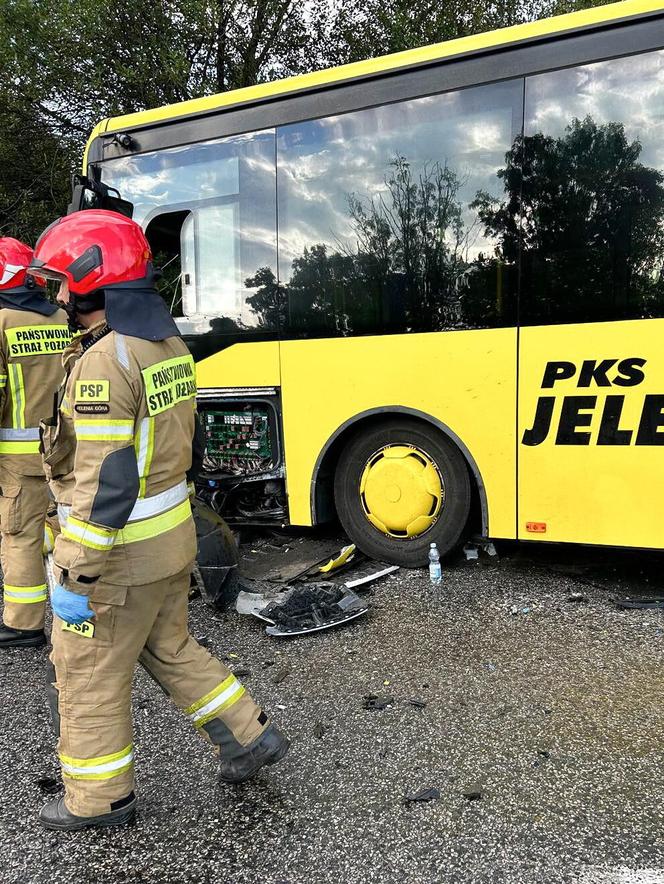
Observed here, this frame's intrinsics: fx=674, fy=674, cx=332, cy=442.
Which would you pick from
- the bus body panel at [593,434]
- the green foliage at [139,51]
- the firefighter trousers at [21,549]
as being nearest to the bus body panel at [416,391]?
the bus body panel at [593,434]

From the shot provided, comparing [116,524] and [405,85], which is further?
[405,85]

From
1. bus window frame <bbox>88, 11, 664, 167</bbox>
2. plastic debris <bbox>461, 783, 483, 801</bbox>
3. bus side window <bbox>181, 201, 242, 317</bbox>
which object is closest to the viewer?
plastic debris <bbox>461, 783, 483, 801</bbox>

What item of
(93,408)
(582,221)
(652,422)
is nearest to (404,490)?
(652,422)

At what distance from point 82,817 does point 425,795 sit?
1182mm

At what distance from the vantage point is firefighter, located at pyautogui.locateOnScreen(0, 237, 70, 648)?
3.78m

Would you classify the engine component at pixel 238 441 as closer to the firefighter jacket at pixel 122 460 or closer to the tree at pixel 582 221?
the tree at pixel 582 221

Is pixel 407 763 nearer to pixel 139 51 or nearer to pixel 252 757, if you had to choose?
pixel 252 757

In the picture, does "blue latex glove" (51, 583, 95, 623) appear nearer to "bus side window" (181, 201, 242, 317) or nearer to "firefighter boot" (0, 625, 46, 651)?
"firefighter boot" (0, 625, 46, 651)

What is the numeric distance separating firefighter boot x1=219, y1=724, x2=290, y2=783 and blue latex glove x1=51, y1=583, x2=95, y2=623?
2.52ft

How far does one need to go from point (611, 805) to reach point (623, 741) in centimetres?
43

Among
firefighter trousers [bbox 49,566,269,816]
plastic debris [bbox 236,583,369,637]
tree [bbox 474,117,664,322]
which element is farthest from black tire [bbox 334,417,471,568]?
firefighter trousers [bbox 49,566,269,816]

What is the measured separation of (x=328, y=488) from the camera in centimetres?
489

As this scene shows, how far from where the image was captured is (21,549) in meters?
3.79

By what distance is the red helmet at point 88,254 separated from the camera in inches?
87.6
